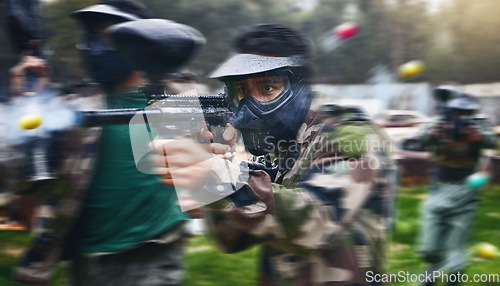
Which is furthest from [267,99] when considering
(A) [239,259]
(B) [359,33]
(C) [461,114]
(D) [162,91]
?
(B) [359,33]

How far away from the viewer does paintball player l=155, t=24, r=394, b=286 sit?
137 centimetres

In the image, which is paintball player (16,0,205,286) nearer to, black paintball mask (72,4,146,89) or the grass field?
black paintball mask (72,4,146,89)

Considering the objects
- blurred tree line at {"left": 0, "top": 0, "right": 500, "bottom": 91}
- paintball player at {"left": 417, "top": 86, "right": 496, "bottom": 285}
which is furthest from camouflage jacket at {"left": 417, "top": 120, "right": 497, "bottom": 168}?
blurred tree line at {"left": 0, "top": 0, "right": 500, "bottom": 91}

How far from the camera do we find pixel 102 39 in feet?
7.52

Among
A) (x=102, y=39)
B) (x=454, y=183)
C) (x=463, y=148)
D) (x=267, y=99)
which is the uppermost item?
(x=102, y=39)

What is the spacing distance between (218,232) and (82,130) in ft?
2.63

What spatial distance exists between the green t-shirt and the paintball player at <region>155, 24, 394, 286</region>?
58 cm

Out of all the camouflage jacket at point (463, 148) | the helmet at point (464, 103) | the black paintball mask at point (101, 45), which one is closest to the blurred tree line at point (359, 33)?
the helmet at point (464, 103)

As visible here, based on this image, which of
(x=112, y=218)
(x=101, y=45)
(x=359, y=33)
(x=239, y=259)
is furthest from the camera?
(x=359, y=33)

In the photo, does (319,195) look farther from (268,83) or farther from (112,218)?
(112,218)

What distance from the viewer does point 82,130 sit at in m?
2.06

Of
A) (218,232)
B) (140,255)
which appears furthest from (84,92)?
(218,232)

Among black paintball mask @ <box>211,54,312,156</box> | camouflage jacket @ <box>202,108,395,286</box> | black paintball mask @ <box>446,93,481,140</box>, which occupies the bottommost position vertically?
black paintball mask @ <box>446,93,481,140</box>

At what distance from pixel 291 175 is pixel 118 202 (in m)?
0.89
